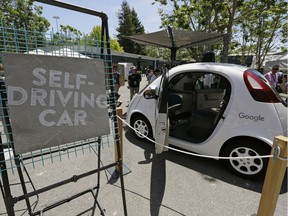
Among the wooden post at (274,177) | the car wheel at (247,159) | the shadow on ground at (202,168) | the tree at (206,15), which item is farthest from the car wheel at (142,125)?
the tree at (206,15)

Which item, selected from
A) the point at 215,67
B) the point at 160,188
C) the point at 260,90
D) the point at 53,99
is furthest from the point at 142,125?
the point at 53,99

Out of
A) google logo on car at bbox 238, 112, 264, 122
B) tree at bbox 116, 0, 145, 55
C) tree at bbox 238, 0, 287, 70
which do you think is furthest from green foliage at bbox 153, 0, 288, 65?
tree at bbox 116, 0, 145, 55

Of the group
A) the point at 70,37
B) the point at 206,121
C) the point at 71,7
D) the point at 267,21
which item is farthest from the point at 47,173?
the point at 267,21

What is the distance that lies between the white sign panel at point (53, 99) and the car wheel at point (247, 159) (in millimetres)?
2104

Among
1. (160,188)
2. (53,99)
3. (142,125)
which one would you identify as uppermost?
(53,99)

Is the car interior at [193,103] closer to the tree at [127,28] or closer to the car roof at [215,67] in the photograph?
the car roof at [215,67]

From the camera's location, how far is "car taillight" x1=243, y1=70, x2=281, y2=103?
96.2 inches

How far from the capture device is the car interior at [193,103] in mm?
3502

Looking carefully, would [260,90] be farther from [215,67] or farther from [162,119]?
[162,119]

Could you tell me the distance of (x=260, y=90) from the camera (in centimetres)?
247

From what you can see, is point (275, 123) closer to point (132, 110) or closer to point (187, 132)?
point (187, 132)

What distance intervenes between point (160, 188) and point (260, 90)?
2.01 meters

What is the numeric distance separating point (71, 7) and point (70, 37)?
234mm

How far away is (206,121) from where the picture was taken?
11.2ft
